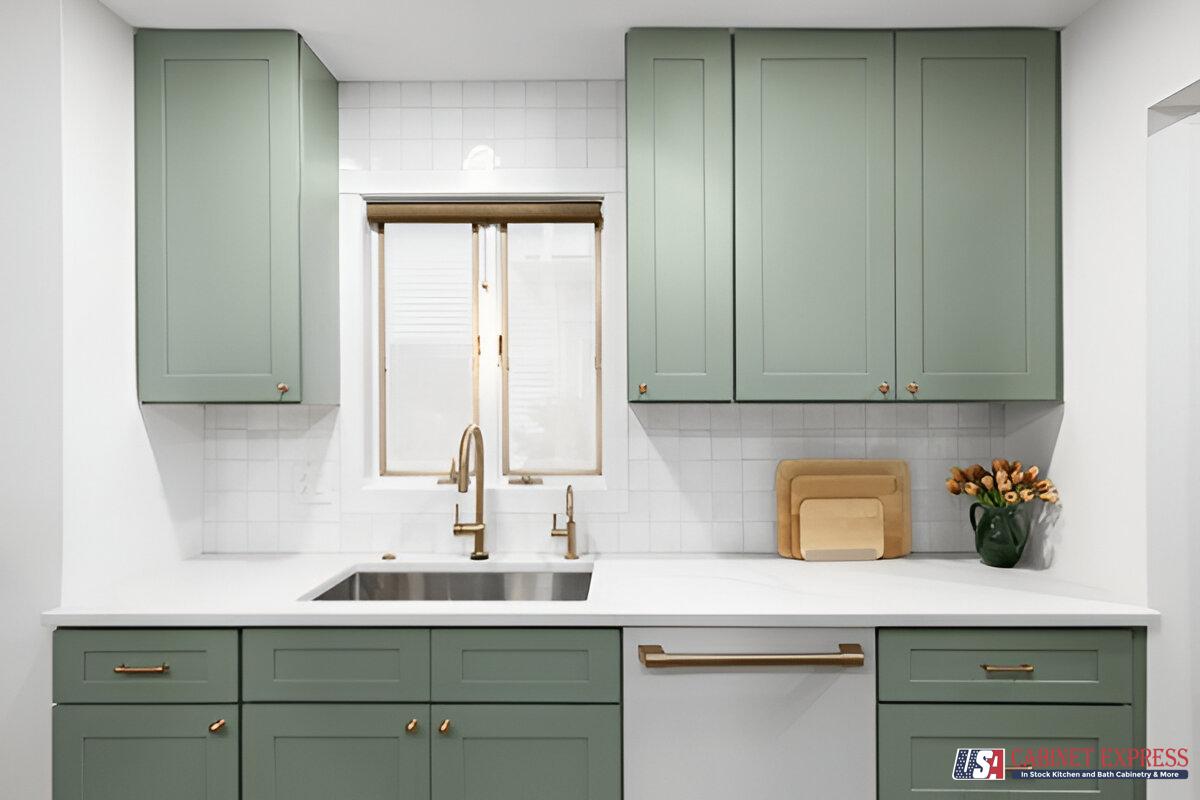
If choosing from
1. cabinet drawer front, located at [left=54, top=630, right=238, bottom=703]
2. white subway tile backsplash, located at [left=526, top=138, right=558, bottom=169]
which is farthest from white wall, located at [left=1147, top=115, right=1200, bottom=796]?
cabinet drawer front, located at [left=54, top=630, right=238, bottom=703]

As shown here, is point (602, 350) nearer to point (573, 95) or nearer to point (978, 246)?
point (573, 95)

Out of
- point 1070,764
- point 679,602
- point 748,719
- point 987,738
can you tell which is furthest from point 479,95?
point 1070,764

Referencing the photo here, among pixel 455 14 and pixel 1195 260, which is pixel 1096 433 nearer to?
pixel 1195 260

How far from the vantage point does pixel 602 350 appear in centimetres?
253

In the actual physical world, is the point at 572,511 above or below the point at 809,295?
below

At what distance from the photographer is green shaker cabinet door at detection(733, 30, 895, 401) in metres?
2.16

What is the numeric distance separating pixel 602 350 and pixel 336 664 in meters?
1.24

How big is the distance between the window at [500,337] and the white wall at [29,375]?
3.12 feet

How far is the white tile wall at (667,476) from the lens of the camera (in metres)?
2.50

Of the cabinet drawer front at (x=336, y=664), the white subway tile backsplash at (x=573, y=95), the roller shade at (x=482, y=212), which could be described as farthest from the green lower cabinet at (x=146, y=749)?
the white subway tile backsplash at (x=573, y=95)

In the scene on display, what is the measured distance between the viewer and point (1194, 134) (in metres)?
1.81

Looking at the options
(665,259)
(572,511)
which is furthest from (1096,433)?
(572,511)

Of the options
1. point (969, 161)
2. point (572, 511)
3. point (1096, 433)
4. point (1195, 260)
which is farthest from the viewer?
point (572, 511)

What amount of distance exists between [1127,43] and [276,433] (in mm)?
2691
